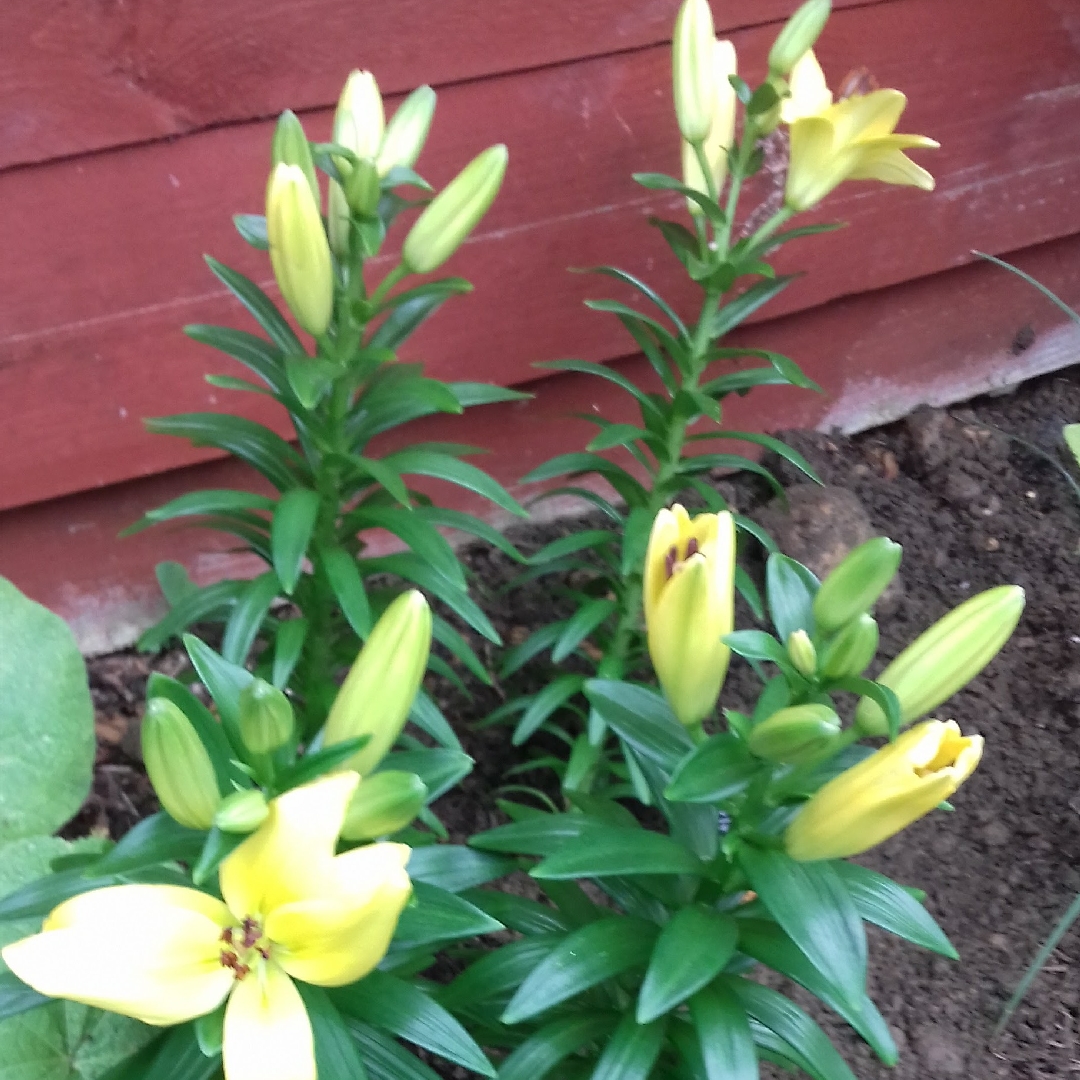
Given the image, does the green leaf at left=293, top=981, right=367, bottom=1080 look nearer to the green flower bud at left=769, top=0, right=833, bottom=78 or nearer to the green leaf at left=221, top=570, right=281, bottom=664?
the green leaf at left=221, top=570, right=281, bottom=664

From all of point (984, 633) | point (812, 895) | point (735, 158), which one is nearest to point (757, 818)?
point (812, 895)

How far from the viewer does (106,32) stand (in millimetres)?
1030

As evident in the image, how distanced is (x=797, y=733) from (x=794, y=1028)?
0.29 metres

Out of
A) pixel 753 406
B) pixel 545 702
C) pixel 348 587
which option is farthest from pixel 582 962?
pixel 753 406

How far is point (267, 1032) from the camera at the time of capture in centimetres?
49

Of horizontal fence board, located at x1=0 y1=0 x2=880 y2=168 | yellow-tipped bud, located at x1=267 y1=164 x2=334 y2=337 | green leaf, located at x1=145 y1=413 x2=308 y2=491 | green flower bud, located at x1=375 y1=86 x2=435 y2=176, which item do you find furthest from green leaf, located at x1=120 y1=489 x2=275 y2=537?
horizontal fence board, located at x1=0 y1=0 x2=880 y2=168

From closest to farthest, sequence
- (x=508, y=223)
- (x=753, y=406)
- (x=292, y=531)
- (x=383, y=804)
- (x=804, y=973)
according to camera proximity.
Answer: (x=383, y=804) → (x=804, y=973) → (x=292, y=531) → (x=508, y=223) → (x=753, y=406)

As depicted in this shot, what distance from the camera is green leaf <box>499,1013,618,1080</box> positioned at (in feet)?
2.43

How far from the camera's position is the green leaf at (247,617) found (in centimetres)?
93

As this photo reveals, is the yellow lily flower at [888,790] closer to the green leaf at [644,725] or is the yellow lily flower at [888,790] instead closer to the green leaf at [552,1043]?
the green leaf at [644,725]

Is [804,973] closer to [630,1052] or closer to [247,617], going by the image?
[630,1052]

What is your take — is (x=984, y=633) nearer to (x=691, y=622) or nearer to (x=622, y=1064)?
(x=691, y=622)

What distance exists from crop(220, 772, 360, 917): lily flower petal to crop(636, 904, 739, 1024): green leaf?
0.81 feet

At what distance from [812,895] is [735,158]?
80cm
